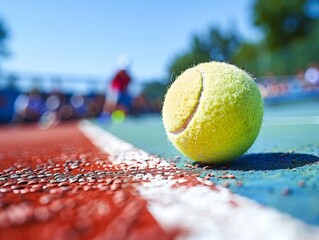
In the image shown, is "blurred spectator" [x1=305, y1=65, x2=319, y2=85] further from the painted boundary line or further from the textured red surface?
the painted boundary line

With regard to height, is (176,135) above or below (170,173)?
above

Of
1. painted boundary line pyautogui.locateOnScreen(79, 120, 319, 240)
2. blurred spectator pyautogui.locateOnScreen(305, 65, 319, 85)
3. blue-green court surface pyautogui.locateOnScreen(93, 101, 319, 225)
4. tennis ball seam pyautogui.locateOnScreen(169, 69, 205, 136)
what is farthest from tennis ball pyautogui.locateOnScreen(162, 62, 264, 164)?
blurred spectator pyautogui.locateOnScreen(305, 65, 319, 85)

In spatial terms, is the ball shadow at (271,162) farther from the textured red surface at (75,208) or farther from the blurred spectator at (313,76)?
the blurred spectator at (313,76)

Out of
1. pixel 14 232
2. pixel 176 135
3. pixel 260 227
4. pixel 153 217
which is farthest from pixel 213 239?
pixel 176 135

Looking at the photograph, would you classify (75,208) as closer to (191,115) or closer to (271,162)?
(191,115)

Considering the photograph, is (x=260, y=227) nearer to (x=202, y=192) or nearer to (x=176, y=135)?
(x=202, y=192)

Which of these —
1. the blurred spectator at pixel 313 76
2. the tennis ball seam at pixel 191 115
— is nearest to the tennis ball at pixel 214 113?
the tennis ball seam at pixel 191 115

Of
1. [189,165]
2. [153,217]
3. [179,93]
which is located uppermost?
[179,93]
